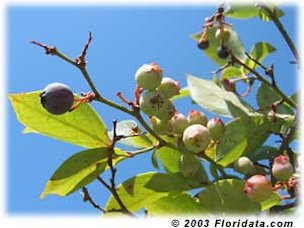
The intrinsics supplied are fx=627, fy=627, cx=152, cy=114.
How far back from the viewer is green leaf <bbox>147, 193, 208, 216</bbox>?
1.31 metres

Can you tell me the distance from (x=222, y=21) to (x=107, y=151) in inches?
25.4

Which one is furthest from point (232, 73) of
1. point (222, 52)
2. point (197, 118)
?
point (197, 118)

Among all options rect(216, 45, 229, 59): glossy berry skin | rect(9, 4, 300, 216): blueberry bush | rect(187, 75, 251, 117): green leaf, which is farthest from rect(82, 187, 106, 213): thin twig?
rect(216, 45, 229, 59): glossy berry skin

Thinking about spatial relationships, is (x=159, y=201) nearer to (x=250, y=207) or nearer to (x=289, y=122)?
(x=250, y=207)

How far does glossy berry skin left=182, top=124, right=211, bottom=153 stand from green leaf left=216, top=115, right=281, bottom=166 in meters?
0.04

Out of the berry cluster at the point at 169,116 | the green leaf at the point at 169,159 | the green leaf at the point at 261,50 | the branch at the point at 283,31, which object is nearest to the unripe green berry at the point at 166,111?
the berry cluster at the point at 169,116

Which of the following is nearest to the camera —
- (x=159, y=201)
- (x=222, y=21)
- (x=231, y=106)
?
(x=159, y=201)

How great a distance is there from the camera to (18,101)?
134cm

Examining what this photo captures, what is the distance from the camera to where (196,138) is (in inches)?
50.6

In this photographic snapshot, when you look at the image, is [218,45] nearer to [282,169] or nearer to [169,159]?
[169,159]

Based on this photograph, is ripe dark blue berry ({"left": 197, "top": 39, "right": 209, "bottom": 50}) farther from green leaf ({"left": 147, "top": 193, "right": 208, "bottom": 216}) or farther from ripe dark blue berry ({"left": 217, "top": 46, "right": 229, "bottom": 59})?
green leaf ({"left": 147, "top": 193, "right": 208, "bottom": 216})

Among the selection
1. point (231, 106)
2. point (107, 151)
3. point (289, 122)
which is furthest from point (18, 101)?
point (289, 122)

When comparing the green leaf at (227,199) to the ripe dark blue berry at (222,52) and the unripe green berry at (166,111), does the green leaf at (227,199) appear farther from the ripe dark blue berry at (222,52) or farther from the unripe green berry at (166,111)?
the ripe dark blue berry at (222,52)

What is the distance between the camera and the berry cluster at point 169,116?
1.31 m
